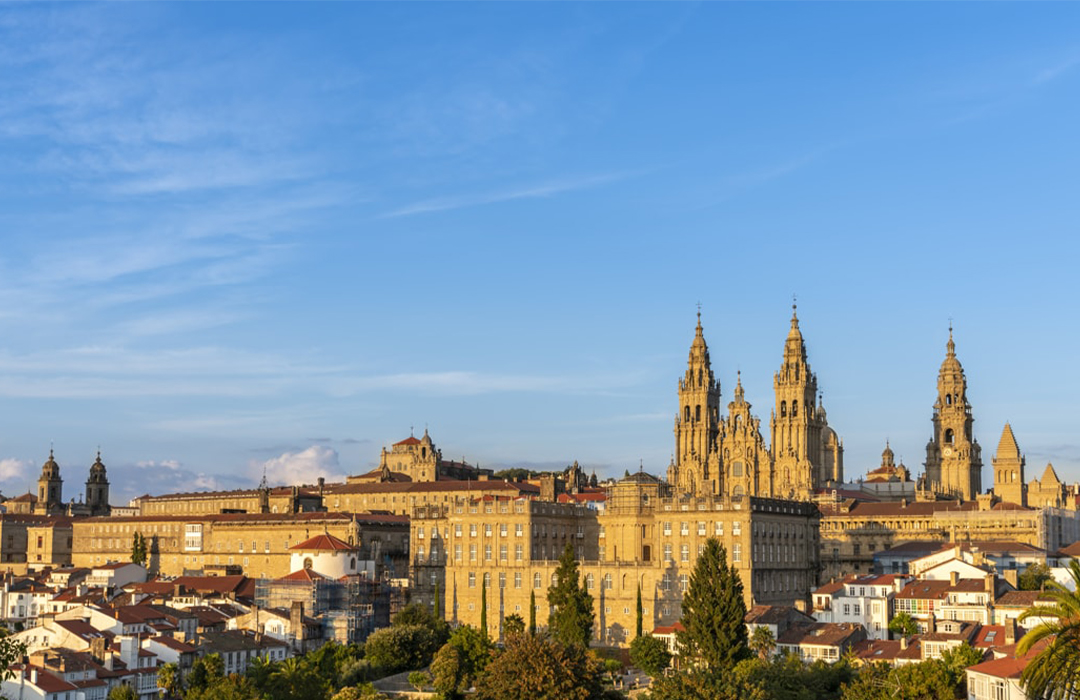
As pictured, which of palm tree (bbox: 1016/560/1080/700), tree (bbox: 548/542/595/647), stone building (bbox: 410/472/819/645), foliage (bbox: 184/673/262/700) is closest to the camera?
palm tree (bbox: 1016/560/1080/700)

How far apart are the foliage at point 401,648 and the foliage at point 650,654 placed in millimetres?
13703

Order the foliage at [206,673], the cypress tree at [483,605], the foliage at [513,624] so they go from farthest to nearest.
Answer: the cypress tree at [483,605] → the foliage at [513,624] → the foliage at [206,673]

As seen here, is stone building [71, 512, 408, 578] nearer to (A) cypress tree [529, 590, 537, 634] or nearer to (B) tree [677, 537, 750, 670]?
(A) cypress tree [529, 590, 537, 634]

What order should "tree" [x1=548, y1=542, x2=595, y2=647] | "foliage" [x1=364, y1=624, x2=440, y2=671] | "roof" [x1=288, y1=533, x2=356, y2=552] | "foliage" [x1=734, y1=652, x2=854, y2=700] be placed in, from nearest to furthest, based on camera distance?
Result: "foliage" [x1=734, y1=652, x2=854, y2=700] → "foliage" [x1=364, y1=624, x2=440, y2=671] → "tree" [x1=548, y1=542, x2=595, y2=647] → "roof" [x1=288, y1=533, x2=356, y2=552]

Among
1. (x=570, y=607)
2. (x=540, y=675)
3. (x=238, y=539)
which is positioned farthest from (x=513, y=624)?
(x=238, y=539)

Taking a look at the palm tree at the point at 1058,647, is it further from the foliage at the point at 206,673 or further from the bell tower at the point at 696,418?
the bell tower at the point at 696,418

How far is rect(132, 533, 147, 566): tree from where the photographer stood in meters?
134

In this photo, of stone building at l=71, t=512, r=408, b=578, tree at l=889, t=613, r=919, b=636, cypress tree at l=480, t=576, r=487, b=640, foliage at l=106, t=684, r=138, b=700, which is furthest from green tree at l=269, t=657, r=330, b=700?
stone building at l=71, t=512, r=408, b=578

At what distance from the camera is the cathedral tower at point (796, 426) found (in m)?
147

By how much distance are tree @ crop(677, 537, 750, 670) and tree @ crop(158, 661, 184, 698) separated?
29.9m

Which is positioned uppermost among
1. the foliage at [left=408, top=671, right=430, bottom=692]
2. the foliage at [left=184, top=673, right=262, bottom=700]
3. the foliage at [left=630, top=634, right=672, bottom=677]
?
the foliage at [left=630, top=634, right=672, bottom=677]

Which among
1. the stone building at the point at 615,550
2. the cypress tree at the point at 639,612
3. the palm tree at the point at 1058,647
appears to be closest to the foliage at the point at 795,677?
the cypress tree at the point at 639,612

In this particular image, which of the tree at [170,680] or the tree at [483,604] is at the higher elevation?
the tree at [483,604]

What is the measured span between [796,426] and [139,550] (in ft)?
229
